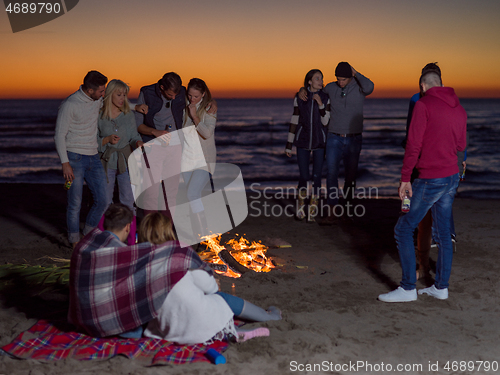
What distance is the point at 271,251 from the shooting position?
595cm

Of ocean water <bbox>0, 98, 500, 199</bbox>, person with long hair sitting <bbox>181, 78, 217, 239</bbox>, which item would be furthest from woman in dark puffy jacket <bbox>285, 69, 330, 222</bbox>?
ocean water <bbox>0, 98, 500, 199</bbox>

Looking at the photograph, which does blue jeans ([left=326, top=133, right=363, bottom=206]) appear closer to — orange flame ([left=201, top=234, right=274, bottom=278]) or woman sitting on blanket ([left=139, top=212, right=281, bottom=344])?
orange flame ([left=201, top=234, right=274, bottom=278])

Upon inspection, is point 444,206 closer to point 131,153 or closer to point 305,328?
point 305,328

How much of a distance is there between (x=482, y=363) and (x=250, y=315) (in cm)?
167

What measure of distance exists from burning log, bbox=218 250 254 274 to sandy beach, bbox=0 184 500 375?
0.17m

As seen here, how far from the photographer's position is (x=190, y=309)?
3.29 metres

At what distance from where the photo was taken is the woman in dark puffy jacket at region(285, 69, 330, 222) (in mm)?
7031

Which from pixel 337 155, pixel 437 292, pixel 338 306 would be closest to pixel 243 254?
pixel 338 306

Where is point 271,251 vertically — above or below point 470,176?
above

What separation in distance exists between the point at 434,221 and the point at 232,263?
2154 mm

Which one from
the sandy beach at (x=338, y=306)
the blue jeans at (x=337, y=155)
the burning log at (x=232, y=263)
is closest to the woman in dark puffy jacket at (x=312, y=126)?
the blue jeans at (x=337, y=155)

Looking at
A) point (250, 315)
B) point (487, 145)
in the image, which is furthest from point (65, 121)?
point (487, 145)

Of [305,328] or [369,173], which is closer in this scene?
[305,328]

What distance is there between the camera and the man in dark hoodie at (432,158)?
396 centimetres
